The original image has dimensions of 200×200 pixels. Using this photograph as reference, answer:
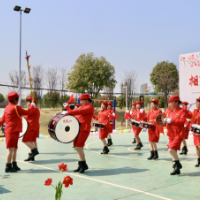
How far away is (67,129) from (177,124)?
2537mm

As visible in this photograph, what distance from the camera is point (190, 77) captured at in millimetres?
14000

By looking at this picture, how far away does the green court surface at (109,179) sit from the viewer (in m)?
4.46

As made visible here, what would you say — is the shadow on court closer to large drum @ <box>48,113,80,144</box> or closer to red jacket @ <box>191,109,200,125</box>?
large drum @ <box>48,113,80,144</box>

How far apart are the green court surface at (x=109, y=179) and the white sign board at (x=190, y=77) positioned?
609cm

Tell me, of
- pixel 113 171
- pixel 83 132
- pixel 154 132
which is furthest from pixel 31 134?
pixel 154 132

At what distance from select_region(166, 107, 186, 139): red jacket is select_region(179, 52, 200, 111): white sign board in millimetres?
8277

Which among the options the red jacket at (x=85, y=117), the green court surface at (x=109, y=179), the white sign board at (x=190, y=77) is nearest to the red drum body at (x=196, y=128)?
the green court surface at (x=109, y=179)

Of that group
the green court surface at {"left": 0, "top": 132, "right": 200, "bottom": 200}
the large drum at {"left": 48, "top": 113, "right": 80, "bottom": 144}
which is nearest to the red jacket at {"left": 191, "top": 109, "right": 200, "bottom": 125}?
the green court surface at {"left": 0, "top": 132, "right": 200, "bottom": 200}

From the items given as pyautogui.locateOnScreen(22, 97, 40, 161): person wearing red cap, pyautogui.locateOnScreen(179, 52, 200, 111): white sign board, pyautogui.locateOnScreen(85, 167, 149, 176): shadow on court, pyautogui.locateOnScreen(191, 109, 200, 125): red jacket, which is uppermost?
pyautogui.locateOnScreen(179, 52, 200, 111): white sign board

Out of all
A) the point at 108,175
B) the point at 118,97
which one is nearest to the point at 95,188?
the point at 108,175

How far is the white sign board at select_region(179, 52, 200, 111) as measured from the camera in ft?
44.9

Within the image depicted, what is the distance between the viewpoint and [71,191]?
4.67 metres

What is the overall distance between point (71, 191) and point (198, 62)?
1126cm

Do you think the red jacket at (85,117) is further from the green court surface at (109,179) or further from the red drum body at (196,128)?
the red drum body at (196,128)
